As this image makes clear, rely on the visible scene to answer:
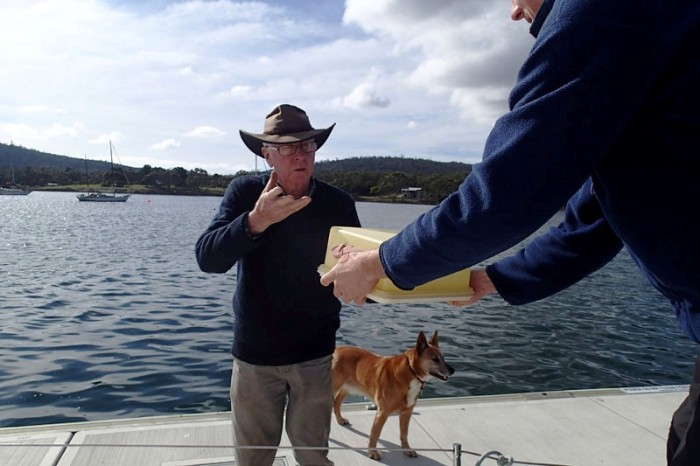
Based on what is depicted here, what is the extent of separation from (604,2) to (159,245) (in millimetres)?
29024

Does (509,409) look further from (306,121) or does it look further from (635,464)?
(306,121)

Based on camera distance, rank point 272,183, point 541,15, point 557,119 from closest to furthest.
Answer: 1. point 557,119
2. point 541,15
3. point 272,183

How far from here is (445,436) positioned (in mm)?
4262

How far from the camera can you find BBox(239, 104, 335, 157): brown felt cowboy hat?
3.06 m

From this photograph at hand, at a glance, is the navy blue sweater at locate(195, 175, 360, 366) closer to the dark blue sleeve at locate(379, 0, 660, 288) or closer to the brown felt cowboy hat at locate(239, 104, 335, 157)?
the brown felt cowboy hat at locate(239, 104, 335, 157)

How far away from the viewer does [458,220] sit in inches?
53.0

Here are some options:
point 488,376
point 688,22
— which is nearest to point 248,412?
point 688,22

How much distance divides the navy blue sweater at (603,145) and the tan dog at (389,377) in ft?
9.79

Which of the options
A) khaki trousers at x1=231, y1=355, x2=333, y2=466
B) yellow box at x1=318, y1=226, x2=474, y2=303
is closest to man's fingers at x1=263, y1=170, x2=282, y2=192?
yellow box at x1=318, y1=226, x2=474, y2=303

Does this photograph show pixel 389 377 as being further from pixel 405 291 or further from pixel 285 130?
pixel 405 291

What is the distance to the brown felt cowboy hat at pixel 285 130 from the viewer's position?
3.06 metres

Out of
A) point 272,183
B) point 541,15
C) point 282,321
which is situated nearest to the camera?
point 541,15

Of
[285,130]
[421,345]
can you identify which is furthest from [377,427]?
[285,130]

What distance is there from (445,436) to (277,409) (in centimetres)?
172
